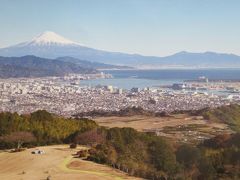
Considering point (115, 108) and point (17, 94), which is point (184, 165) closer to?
point (115, 108)

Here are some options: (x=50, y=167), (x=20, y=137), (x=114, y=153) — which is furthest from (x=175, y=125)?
(x=50, y=167)

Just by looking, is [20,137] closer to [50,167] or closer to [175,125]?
[50,167]

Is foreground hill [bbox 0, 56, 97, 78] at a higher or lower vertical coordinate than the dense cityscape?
higher

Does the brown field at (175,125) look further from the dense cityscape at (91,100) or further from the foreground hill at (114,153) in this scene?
the dense cityscape at (91,100)

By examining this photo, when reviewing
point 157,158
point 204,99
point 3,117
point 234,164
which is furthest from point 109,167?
point 204,99

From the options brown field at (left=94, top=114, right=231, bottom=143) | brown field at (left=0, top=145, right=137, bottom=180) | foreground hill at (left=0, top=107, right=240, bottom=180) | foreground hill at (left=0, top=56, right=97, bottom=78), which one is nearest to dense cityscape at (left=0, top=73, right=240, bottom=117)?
brown field at (left=94, top=114, right=231, bottom=143)

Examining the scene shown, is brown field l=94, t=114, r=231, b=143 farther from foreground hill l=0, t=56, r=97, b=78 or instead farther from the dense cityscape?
foreground hill l=0, t=56, r=97, b=78
